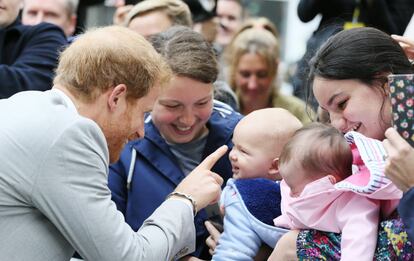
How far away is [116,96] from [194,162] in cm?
80

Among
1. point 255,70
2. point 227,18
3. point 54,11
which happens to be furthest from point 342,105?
point 227,18

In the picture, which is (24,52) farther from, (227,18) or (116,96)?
(227,18)

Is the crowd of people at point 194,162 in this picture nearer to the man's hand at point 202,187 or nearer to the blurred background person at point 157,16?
the man's hand at point 202,187

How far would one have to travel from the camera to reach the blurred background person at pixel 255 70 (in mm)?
4965

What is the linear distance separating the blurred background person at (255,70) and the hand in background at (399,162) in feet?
9.11

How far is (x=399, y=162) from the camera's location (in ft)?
6.64

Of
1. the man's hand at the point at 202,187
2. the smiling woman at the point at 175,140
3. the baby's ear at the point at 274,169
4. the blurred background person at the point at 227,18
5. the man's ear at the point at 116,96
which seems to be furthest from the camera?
the blurred background person at the point at 227,18

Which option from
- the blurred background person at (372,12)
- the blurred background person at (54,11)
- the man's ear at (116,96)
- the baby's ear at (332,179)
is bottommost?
the blurred background person at (54,11)

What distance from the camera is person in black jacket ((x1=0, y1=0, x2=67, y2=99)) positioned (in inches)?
146

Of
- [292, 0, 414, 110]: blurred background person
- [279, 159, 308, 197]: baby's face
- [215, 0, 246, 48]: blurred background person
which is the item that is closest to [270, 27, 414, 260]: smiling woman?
[279, 159, 308, 197]: baby's face

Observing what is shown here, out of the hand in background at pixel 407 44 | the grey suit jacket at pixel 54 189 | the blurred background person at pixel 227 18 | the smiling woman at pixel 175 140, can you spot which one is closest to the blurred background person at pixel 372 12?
the smiling woman at pixel 175 140

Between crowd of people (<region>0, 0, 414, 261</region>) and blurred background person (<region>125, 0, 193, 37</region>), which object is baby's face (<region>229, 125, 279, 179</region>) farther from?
blurred background person (<region>125, 0, 193, 37</region>)

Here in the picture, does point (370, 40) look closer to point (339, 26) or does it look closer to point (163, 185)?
point (339, 26)

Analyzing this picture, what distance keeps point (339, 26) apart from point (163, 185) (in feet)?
3.29
